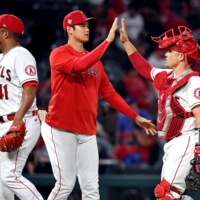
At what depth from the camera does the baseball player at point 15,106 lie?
18.5 ft

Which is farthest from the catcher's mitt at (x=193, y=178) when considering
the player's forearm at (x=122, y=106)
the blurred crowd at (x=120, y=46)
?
the blurred crowd at (x=120, y=46)

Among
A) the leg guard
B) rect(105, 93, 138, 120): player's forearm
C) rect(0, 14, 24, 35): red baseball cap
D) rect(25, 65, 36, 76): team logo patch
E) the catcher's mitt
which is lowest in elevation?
the leg guard

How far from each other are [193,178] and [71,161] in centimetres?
115

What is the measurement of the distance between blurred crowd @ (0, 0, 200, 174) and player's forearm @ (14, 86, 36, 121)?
11.1 feet

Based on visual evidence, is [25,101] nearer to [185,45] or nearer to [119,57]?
[185,45]

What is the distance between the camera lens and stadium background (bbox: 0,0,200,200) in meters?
8.62

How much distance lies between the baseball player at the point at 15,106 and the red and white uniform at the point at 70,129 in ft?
0.59

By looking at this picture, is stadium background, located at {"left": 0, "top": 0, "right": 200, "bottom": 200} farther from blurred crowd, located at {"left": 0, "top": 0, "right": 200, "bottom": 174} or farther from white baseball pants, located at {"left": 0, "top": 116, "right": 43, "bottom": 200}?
white baseball pants, located at {"left": 0, "top": 116, "right": 43, "bottom": 200}

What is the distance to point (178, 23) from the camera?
12.0m

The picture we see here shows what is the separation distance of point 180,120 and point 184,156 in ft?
0.99

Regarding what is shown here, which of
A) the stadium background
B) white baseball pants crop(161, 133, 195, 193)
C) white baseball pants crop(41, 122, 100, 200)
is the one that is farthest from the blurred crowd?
white baseball pants crop(161, 133, 195, 193)

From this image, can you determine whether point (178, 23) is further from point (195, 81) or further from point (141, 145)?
point (195, 81)

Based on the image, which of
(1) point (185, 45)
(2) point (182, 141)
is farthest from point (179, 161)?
(1) point (185, 45)

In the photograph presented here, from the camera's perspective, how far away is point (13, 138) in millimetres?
5527
